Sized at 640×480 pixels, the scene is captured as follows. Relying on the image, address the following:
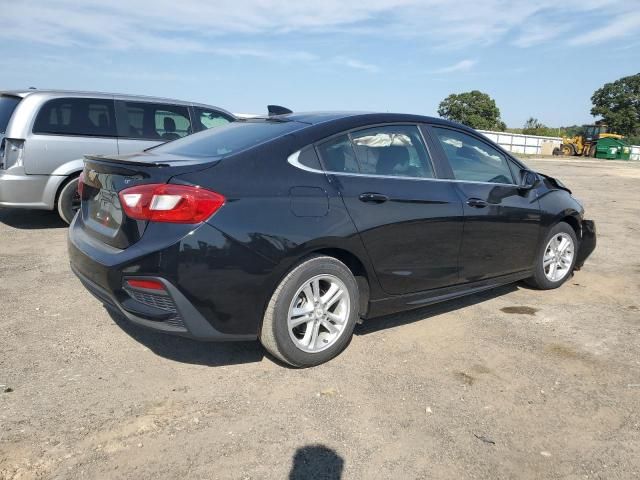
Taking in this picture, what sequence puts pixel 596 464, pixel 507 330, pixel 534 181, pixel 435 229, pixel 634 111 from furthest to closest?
pixel 634 111 → pixel 534 181 → pixel 507 330 → pixel 435 229 → pixel 596 464

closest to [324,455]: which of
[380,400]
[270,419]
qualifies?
[270,419]

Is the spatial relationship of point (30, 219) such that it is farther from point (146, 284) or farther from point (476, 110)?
point (476, 110)

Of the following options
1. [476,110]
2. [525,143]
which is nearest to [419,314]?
[525,143]

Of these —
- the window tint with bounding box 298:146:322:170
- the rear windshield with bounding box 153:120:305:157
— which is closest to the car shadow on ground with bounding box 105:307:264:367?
the rear windshield with bounding box 153:120:305:157

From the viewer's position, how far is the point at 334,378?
323cm

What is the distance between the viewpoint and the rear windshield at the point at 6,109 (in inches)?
256

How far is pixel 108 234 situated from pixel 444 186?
2.31 meters

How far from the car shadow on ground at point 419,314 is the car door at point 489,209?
412mm

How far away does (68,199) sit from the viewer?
6.77 meters

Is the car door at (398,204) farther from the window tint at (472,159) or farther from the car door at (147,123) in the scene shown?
the car door at (147,123)

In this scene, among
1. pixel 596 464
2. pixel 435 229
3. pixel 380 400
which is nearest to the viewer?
pixel 596 464

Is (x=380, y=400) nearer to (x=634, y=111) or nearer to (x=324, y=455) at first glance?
(x=324, y=455)

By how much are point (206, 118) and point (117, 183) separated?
17.4 feet

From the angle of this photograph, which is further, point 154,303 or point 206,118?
point 206,118
